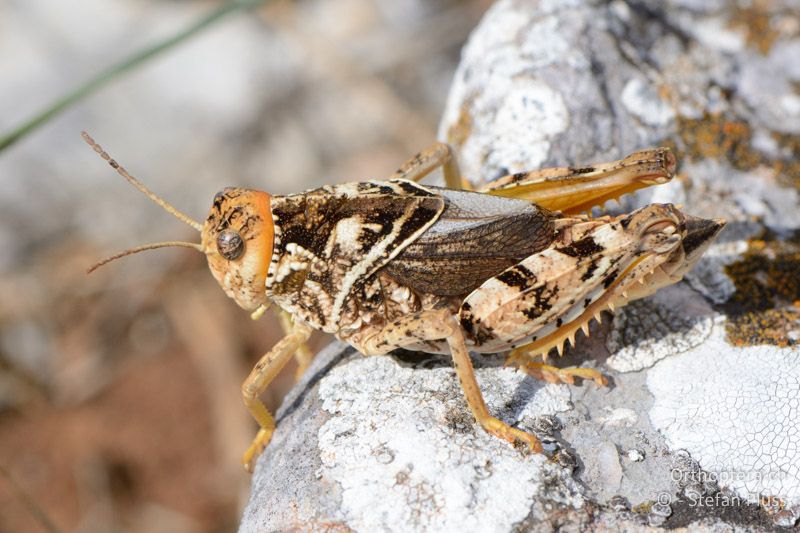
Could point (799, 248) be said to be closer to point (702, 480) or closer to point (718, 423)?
point (718, 423)

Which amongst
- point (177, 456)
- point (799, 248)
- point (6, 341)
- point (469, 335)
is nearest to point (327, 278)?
point (469, 335)

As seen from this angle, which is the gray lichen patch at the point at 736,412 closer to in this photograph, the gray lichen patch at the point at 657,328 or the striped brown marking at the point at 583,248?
the gray lichen patch at the point at 657,328

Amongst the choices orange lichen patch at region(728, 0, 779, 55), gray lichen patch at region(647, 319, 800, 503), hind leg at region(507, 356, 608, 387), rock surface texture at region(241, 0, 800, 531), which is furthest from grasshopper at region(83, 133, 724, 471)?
orange lichen patch at region(728, 0, 779, 55)

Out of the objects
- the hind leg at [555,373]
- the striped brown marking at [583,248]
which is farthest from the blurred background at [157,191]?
the striped brown marking at [583,248]

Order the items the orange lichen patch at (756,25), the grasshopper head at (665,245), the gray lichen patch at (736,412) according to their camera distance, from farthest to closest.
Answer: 1. the orange lichen patch at (756,25)
2. the grasshopper head at (665,245)
3. the gray lichen patch at (736,412)

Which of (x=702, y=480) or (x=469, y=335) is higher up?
(x=469, y=335)
